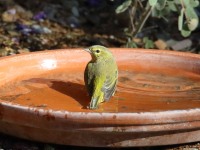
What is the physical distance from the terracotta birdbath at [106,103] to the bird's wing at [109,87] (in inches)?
1.9

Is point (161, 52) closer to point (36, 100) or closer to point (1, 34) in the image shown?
point (36, 100)

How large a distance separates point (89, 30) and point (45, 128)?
2983 mm

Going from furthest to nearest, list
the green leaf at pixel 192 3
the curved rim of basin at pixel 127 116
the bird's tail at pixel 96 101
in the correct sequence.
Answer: the green leaf at pixel 192 3, the bird's tail at pixel 96 101, the curved rim of basin at pixel 127 116

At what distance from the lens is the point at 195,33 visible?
5547 mm

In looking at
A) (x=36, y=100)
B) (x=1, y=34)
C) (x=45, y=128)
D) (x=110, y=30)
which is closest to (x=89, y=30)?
(x=110, y=30)

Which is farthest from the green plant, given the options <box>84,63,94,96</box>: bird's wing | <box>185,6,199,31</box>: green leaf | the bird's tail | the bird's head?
the bird's tail

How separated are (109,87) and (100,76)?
0.08 m

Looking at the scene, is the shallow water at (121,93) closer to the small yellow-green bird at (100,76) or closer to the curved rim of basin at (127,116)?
the small yellow-green bird at (100,76)

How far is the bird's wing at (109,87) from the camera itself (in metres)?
2.94

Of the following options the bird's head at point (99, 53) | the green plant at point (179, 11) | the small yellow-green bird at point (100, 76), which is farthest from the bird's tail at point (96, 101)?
the green plant at point (179, 11)

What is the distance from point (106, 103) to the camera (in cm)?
297

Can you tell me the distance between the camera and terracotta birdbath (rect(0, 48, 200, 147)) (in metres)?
2.55

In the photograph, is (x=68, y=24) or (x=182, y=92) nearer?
(x=182, y=92)

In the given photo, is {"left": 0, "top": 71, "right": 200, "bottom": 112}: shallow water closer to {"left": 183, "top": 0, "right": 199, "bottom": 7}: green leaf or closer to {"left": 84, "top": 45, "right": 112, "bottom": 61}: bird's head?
{"left": 84, "top": 45, "right": 112, "bottom": 61}: bird's head
